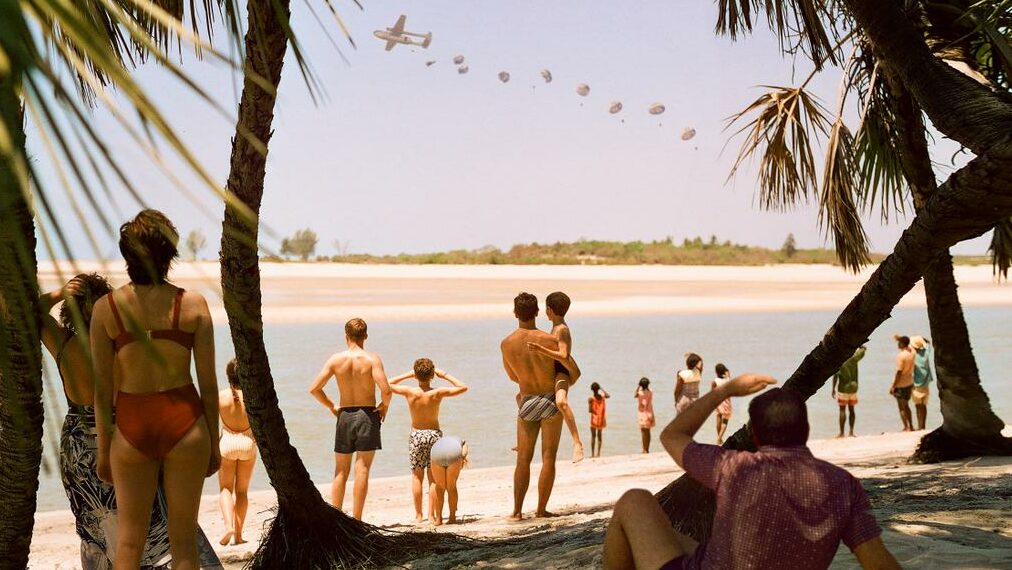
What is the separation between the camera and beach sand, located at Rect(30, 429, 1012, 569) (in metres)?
4.66

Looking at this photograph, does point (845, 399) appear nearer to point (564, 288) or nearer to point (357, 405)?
point (357, 405)

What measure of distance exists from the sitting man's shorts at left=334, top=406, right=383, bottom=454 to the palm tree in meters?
2.72

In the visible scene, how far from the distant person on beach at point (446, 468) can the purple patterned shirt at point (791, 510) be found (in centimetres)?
501

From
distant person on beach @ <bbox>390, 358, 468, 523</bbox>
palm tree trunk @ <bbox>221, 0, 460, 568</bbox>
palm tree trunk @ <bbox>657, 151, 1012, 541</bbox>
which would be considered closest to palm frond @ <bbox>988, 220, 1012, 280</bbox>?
palm tree trunk @ <bbox>657, 151, 1012, 541</bbox>

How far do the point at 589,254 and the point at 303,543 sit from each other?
8149 centimetres

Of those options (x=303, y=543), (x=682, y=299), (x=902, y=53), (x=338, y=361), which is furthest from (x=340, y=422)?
(x=682, y=299)

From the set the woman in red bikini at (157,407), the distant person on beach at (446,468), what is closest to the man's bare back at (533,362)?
the distant person on beach at (446,468)

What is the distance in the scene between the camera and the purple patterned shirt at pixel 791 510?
2746 millimetres

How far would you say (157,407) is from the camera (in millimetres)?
3514

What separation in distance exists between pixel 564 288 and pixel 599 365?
3472 centimetres

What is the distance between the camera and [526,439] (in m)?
7.34

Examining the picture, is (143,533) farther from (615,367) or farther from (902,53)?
(615,367)

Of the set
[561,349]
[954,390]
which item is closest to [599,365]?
[954,390]

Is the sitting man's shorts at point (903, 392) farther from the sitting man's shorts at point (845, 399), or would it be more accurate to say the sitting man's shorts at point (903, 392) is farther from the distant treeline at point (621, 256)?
the distant treeline at point (621, 256)
